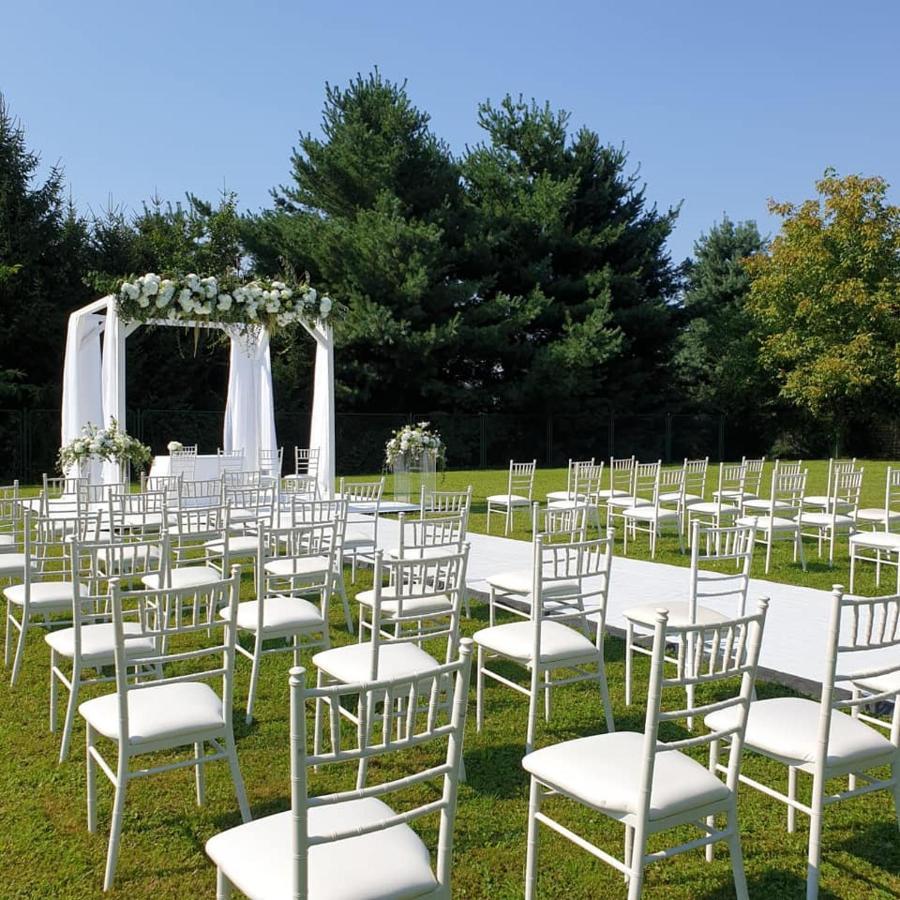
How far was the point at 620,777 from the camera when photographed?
2.65 metres

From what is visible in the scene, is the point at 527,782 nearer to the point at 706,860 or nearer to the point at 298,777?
the point at 706,860

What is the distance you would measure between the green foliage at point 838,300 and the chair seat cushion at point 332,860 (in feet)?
90.2

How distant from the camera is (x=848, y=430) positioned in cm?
2916

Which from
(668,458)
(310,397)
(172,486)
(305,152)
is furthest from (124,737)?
(668,458)

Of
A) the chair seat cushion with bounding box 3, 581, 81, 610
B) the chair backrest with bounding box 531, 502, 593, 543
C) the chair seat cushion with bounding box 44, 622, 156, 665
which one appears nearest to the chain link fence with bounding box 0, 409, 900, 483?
the chair seat cushion with bounding box 3, 581, 81, 610

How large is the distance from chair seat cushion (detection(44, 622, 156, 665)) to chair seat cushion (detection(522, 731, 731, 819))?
198 centimetres

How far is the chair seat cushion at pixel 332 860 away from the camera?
2.08 m

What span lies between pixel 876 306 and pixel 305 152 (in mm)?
18052

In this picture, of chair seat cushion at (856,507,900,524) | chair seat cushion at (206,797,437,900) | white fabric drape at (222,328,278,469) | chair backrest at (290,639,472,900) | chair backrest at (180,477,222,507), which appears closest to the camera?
chair backrest at (290,639,472,900)

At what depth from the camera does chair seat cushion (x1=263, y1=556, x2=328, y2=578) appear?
528 centimetres

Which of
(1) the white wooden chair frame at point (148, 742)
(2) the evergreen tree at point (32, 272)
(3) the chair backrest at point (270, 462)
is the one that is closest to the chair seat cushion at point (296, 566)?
(1) the white wooden chair frame at point (148, 742)

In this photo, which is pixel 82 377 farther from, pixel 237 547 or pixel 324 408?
pixel 237 547

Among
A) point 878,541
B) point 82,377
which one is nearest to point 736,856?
point 878,541

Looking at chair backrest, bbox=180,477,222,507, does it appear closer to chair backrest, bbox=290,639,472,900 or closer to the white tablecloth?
the white tablecloth
